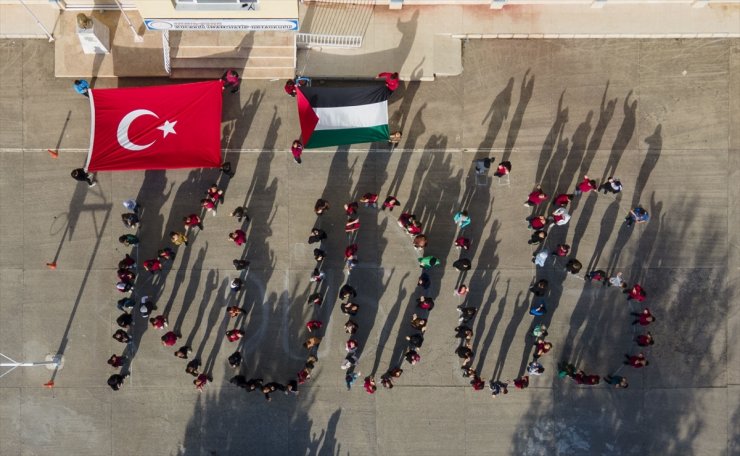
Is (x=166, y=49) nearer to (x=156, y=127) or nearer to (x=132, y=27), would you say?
(x=132, y=27)

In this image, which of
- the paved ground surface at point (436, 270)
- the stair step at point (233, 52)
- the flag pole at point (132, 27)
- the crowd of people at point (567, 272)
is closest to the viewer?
the flag pole at point (132, 27)

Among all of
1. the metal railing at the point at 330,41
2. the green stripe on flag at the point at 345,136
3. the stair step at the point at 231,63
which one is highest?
the metal railing at the point at 330,41

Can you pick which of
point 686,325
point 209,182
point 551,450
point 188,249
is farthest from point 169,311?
point 686,325

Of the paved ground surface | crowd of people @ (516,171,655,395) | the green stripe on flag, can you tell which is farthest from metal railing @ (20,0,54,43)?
crowd of people @ (516,171,655,395)

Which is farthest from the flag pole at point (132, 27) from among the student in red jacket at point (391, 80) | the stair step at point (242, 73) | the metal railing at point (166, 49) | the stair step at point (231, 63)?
the student in red jacket at point (391, 80)

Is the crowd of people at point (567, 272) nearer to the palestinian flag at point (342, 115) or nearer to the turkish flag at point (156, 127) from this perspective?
the palestinian flag at point (342, 115)

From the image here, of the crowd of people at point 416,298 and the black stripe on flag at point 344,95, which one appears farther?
the crowd of people at point 416,298

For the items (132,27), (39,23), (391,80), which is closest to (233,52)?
(132,27)
